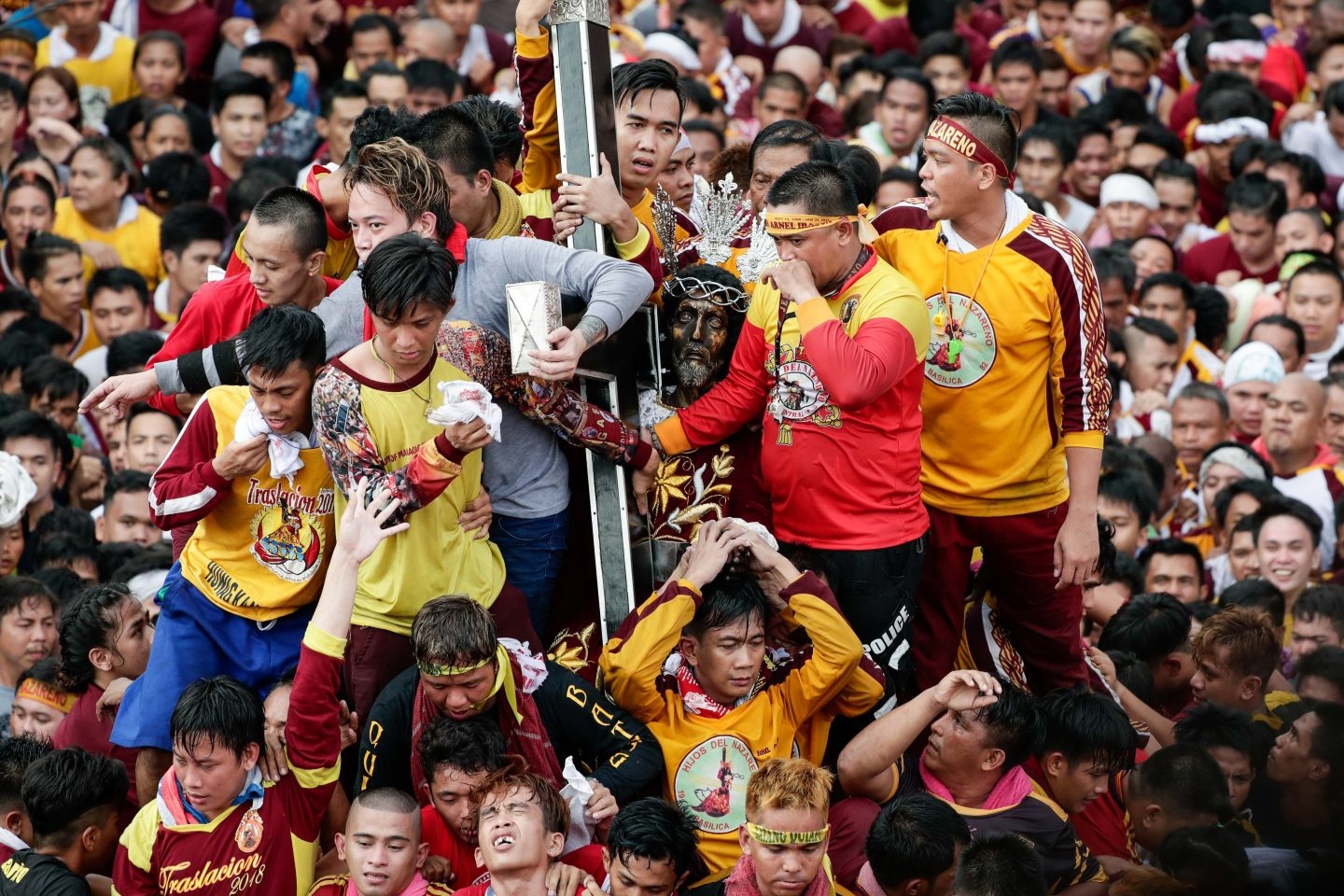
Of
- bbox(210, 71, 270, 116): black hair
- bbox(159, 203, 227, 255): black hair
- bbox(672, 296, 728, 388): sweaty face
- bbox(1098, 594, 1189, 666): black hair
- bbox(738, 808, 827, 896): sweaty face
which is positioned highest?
bbox(672, 296, 728, 388): sweaty face

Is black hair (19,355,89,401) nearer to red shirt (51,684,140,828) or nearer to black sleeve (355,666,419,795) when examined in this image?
red shirt (51,684,140,828)

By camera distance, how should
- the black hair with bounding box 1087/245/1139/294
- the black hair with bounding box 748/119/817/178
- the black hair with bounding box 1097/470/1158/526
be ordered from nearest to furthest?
the black hair with bounding box 748/119/817/178
the black hair with bounding box 1097/470/1158/526
the black hair with bounding box 1087/245/1139/294

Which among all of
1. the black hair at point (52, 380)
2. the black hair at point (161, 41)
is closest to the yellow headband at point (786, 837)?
the black hair at point (52, 380)

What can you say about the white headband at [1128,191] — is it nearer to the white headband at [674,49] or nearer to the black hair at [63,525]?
the white headband at [674,49]

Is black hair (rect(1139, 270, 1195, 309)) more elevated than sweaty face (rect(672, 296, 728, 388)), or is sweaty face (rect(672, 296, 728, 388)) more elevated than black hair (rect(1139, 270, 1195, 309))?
sweaty face (rect(672, 296, 728, 388))

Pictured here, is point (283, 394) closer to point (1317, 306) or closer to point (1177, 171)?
point (1317, 306)

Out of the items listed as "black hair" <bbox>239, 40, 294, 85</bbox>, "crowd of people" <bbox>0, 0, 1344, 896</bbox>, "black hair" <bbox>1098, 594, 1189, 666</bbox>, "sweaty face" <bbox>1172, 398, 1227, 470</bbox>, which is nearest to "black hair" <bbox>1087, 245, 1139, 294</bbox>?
"sweaty face" <bbox>1172, 398, 1227, 470</bbox>

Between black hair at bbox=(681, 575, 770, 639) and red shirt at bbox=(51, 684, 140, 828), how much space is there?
5.75 ft

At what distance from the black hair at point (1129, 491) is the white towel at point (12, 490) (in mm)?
4385

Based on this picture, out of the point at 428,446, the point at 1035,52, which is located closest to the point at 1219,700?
the point at 428,446

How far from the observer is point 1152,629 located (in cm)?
690

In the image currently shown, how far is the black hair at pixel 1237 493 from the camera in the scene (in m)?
8.31

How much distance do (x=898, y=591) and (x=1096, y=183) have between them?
6.57 metres

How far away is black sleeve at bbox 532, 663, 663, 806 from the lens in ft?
17.4
